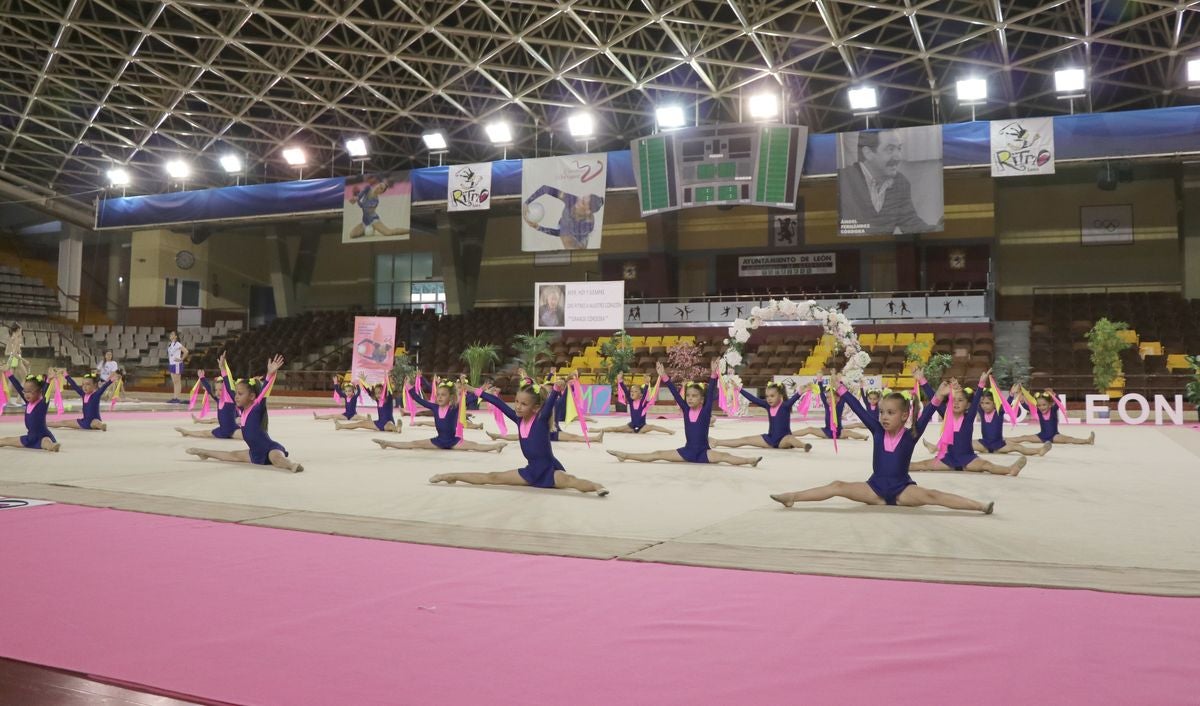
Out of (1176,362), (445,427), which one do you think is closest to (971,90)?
(1176,362)

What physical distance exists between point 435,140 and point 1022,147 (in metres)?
17.4

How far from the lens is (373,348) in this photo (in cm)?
2195

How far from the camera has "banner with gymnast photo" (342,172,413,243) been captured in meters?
27.6

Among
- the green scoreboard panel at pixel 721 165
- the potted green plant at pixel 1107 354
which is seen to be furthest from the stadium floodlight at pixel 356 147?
the potted green plant at pixel 1107 354

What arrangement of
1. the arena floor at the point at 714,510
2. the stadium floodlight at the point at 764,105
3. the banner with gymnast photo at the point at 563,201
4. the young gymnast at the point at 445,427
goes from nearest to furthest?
the arena floor at the point at 714,510 → the young gymnast at the point at 445,427 → the stadium floodlight at the point at 764,105 → the banner with gymnast photo at the point at 563,201


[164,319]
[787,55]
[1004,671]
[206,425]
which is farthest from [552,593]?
[164,319]

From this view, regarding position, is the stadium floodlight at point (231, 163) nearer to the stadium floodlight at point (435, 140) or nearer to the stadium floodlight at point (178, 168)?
the stadium floodlight at point (178, 168)

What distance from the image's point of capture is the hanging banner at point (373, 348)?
2189 cm

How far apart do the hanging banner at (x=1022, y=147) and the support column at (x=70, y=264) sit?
35.9 m

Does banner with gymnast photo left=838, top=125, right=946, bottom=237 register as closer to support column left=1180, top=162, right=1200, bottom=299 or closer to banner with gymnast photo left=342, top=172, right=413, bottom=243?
support column left=1180, top=162, right=1200, bottom=299

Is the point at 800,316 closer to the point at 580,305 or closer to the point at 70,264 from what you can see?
the point at 580,305

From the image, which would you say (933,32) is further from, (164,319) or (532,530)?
(164,319)

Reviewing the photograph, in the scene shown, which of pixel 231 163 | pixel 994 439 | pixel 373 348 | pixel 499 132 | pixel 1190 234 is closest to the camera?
pixel 994 439

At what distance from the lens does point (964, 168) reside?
2319 cm
